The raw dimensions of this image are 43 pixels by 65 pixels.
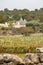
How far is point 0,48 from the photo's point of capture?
2222 centimetres

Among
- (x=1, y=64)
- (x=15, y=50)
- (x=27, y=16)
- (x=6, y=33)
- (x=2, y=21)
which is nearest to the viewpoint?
(x=1, y=64)

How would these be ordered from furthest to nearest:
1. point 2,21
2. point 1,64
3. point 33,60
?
point 2,21 → point 33,60 → point 1,64

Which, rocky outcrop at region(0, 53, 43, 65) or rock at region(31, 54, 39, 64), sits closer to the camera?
rocky outcrop at region(0, 53, 43, 65)

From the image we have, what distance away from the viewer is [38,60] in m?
12.3

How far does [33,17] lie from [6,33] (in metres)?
46.2

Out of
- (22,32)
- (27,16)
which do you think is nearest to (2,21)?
(27,16)

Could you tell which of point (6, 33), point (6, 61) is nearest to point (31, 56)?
point (6, 61)

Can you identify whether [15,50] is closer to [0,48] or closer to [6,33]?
[0,48]

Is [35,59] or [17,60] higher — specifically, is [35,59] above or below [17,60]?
below

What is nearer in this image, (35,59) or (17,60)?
(17,60)

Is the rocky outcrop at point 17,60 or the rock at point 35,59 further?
the rock at point 35,59

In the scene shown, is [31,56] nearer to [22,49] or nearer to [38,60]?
[38,60]

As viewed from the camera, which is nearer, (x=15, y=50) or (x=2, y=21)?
(x=15, y=50)

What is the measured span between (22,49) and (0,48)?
1788 mm
